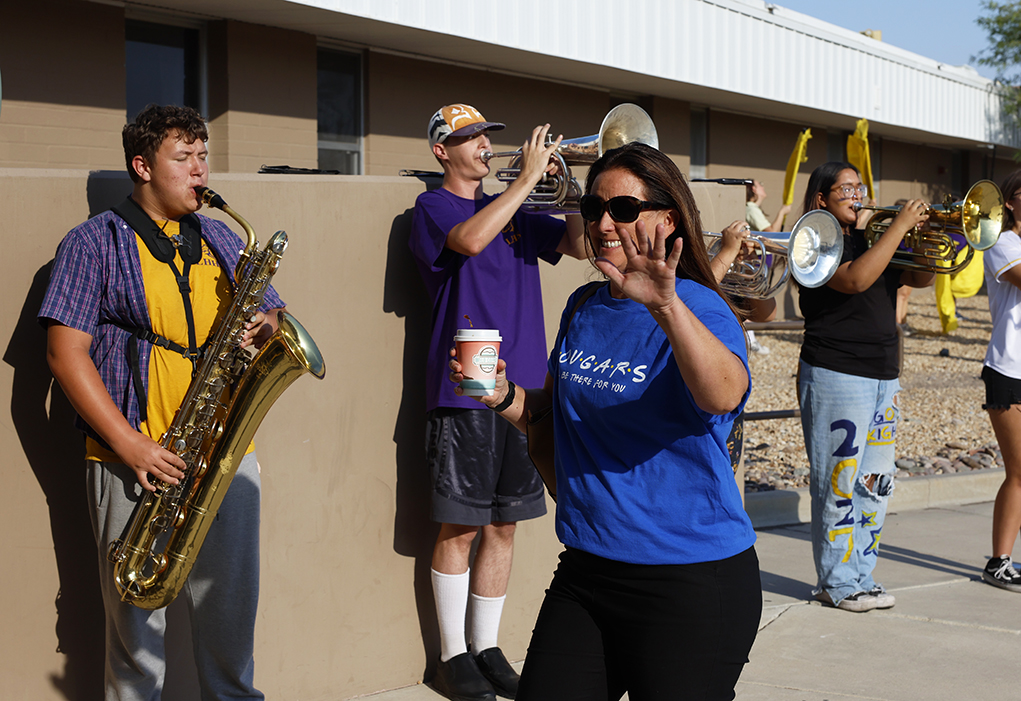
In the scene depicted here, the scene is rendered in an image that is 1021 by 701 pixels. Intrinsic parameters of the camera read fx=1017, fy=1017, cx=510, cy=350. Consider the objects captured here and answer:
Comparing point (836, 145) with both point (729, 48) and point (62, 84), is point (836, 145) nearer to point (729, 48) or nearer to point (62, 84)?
point (729, 48)

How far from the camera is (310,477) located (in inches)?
156

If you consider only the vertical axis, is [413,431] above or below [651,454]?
below

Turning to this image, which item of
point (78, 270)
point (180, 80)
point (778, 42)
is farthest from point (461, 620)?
point (778, 42)

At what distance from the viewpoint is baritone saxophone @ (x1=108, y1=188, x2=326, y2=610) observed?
10.4 feet

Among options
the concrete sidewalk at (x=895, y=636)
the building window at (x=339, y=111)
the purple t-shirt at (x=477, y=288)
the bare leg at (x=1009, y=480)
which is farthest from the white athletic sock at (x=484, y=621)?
the building window at (x=339, y=111)

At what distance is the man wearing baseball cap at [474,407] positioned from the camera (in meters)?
4.01

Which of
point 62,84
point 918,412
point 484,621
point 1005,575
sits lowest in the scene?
point 1005,575

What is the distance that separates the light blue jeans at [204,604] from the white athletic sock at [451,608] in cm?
88

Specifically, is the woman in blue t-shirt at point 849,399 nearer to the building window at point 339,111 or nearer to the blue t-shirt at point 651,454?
the blue t-shirt at point 651,454

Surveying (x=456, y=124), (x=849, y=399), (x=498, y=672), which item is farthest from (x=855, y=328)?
(x=498, y=672)

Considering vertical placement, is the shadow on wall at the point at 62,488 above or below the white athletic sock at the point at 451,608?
above

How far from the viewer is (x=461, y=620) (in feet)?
13.6

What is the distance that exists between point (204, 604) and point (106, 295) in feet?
3.46

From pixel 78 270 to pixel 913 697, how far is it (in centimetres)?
359
